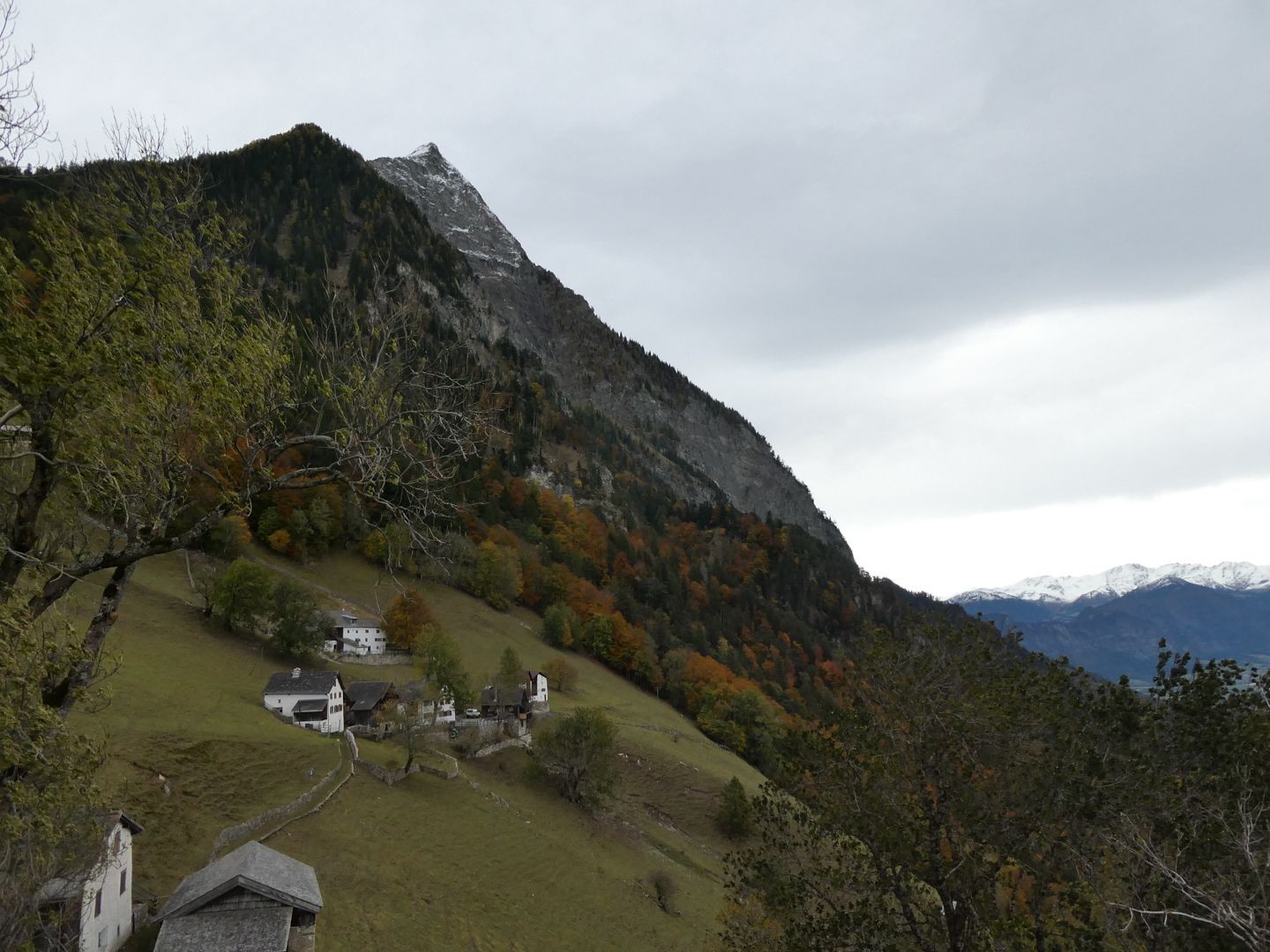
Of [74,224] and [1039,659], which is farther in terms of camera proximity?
[1039,659]

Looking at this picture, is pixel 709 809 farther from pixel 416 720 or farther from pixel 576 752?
pixel 416 720

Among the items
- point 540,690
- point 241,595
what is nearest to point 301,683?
point 241,595

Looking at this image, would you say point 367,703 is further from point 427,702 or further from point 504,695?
point 504,695

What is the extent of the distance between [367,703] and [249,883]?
35.7 meters

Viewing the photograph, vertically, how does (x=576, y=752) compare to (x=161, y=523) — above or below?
below

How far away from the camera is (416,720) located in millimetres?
46281

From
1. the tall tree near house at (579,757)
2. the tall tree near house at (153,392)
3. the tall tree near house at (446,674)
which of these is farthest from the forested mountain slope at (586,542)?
the tall tree near house at (153,392)

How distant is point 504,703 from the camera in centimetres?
6050

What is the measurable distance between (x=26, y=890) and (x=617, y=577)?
116m

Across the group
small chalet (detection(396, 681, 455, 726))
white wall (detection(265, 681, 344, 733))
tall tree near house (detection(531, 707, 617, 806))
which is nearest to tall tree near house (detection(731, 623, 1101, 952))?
tall tree near house (detection(531, 707, 617, 806))

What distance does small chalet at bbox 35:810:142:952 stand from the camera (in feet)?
54.6

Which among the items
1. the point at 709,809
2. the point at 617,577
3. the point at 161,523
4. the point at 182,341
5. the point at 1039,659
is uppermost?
the point at 182,341

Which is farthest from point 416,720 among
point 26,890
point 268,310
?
point 268,310

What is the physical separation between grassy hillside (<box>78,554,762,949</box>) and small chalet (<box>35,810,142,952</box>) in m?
2.61
